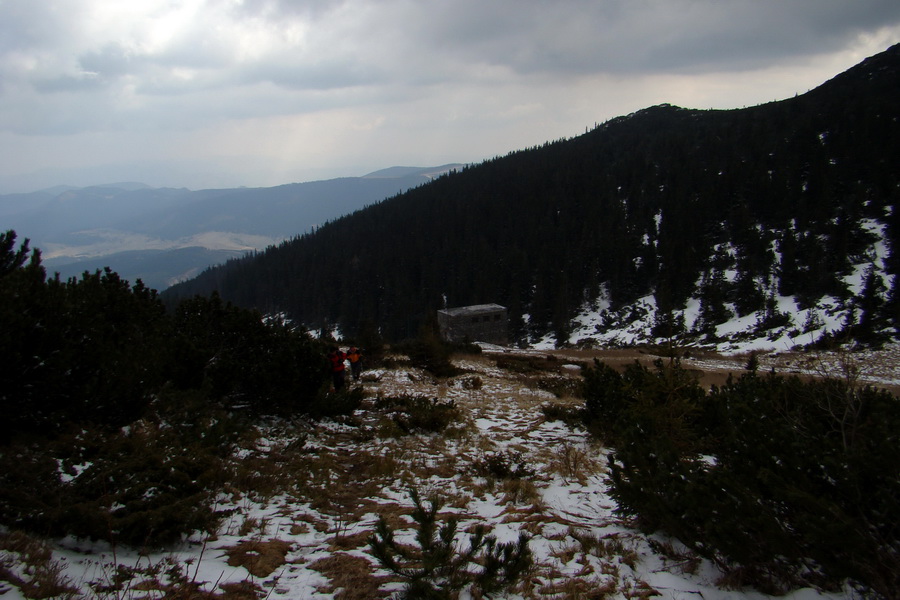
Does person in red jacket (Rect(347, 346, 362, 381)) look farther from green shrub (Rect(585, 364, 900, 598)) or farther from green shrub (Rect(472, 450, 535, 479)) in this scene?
green shrub (Rect(585, 364, 900, 598))

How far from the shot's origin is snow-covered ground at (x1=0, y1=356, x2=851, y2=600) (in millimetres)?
3695

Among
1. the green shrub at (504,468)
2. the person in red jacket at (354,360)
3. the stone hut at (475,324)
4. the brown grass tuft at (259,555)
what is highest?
the brown grass tuft at (259,555)

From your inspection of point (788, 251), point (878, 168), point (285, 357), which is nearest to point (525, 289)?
point (788, 251)

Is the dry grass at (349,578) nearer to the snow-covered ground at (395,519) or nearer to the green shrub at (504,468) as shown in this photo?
Result: the snow-covered ground at (395,519)

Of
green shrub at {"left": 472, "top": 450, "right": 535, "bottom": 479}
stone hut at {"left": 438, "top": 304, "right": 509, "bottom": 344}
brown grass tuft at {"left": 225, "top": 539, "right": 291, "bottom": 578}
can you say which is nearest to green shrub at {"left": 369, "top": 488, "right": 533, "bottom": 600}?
brown grass tuft at {"left": 225, "top": 539, "right": 291, "bottom": 578}

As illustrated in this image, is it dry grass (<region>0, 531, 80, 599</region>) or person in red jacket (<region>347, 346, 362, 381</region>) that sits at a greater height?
dry grass (<region>0, 531, 80, 599</region>)

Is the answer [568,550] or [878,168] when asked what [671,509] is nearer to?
[568,550]

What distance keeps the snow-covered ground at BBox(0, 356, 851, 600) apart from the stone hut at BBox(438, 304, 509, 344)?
44.2 metres

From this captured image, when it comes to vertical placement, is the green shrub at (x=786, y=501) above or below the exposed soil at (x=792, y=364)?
above

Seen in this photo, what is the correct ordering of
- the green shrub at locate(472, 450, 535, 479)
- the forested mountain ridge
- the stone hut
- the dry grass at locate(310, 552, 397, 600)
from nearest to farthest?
the dry grass at locate(310, 552, 397, 600) < the green shrub at locate(472, 450, 535, 479) < the stone hut < the forested mountain ridge

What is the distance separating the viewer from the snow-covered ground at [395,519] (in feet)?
12.1

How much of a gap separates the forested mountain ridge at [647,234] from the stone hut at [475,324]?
1436cm

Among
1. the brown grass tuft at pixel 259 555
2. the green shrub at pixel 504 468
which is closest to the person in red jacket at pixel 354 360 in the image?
the green shrub at pixel 504 468

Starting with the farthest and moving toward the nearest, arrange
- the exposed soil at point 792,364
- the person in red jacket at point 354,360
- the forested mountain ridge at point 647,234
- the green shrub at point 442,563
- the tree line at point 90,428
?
the forested mountain ridge at point 647,234 → the exposed soil at point 792,364 → the person in red jacket at point 354,360 → the tree line at point 90,428 → the green shrub at point 442,563
